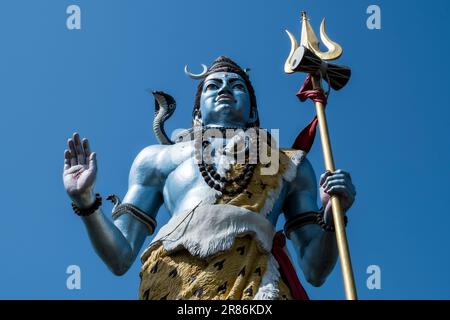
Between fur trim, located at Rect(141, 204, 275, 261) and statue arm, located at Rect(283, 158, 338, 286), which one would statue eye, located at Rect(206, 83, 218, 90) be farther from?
fur trim, located at Rect(141, 204, 275, 261)

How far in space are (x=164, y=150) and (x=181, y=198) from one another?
2.61 feet

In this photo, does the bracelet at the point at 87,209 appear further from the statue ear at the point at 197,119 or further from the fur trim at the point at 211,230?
the statue ear at the point at 197,119

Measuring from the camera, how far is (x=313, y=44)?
444 inches

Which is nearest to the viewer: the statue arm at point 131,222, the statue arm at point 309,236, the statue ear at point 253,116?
the statue arm at point 131,222

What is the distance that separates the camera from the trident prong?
36.4ft

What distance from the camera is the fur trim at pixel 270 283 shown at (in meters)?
9.62

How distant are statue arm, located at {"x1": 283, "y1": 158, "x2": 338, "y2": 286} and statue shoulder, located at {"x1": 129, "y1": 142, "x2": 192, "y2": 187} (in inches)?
42.0

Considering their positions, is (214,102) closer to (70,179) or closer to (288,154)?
(288,154)

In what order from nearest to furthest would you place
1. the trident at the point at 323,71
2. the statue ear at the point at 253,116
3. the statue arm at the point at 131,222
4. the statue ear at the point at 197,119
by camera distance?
the trident at the point at 323,71 → the statue arm at the point at 131,222 → the statue ear at the point at 197,119 → the statue ear at the point at 253,116

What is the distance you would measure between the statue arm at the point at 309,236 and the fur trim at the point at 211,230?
597 millimetres

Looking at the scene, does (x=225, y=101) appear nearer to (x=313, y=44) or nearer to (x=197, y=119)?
(x=197, y=119)

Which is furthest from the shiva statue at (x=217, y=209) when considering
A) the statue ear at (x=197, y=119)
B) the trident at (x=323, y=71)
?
the trident at (x=323, y=71)

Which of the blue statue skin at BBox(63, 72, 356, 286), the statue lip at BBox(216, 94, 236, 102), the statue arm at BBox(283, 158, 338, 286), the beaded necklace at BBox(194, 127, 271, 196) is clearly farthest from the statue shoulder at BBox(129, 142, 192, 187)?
the statue arm at BBox(283, 158, 338, 286)
